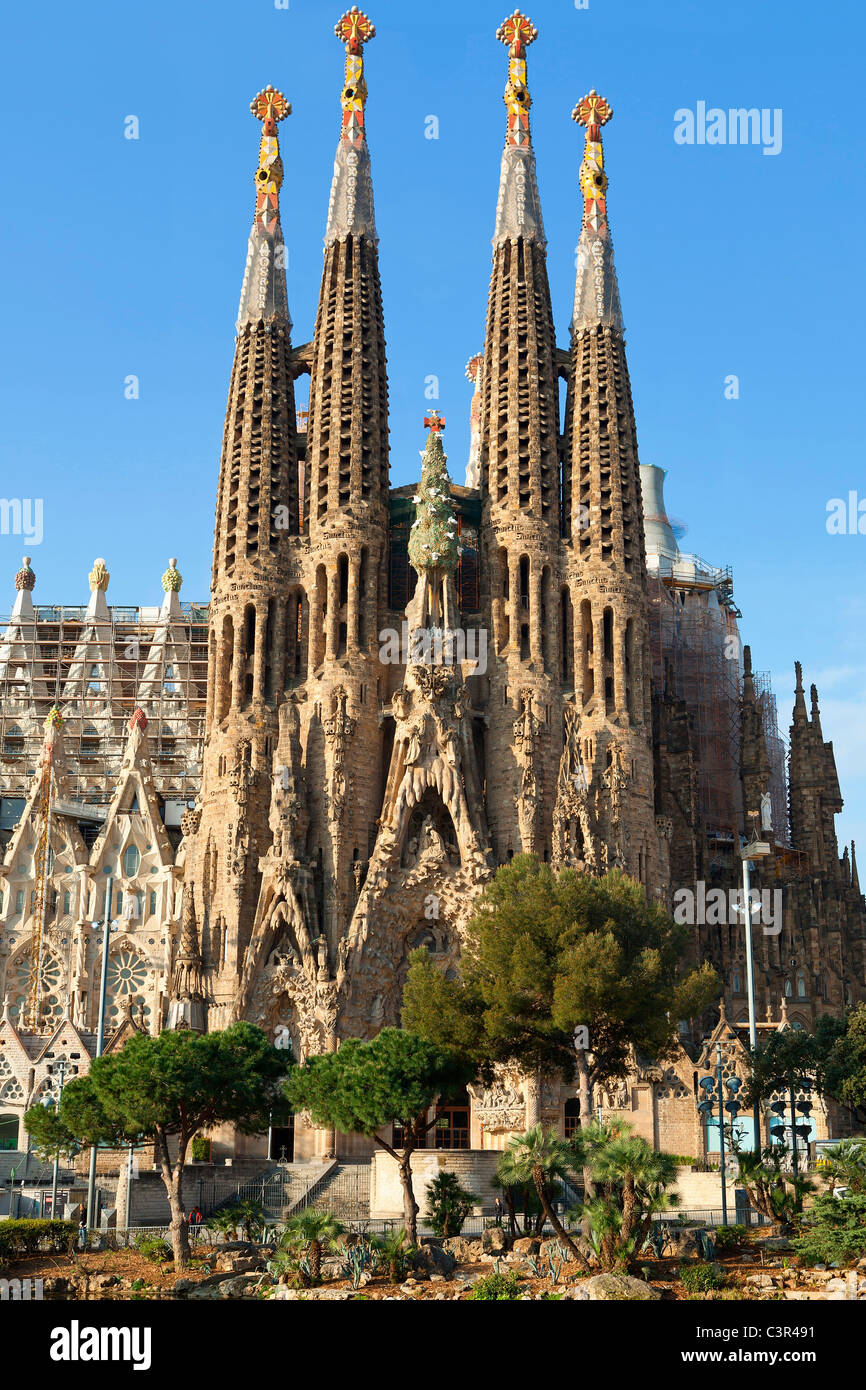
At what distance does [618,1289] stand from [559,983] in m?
10.7

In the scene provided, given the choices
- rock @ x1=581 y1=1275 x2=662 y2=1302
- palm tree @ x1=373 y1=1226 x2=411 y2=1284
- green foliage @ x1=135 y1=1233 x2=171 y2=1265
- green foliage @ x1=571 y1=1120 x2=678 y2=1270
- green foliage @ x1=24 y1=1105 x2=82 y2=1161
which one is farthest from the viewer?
green foliage @ x1=24 y1=1105 x2=82 y2=1161

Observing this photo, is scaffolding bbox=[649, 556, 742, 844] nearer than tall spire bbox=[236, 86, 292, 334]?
No

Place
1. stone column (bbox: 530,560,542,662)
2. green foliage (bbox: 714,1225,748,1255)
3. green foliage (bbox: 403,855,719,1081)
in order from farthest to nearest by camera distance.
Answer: stone column (bbox: 530,560,542,662)
green foliage (bbox: 403,855,719,1081)
green foliage (bbox: 714,1225,748,1255)

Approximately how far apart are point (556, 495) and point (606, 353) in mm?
6406

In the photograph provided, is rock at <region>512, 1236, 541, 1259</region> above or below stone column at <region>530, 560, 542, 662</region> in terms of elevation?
below

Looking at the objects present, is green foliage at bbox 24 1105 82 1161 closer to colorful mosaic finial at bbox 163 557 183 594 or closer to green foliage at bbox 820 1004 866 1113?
green foliage at bbox 820 1004 866 1113

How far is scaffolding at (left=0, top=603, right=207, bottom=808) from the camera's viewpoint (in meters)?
75.8

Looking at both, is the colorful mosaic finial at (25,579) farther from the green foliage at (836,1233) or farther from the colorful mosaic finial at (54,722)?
the green foliage at (836,1233)

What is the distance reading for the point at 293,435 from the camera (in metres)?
64.4

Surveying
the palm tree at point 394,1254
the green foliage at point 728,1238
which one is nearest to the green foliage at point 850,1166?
the green foliage at point 728,1238

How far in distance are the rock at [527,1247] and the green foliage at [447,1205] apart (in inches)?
119

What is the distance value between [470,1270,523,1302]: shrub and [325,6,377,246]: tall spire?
47132mm

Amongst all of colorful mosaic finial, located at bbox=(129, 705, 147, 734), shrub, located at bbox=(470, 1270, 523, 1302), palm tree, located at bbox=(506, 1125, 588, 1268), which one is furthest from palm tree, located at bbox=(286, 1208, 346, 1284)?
colorful mosaic finial, located at bbox=(129, 705, 147, 734)

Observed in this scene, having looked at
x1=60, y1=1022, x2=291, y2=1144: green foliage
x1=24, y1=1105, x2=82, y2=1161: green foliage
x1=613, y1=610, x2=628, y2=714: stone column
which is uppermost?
x1=613, y1=610, x2=628, y2=714: stone column
